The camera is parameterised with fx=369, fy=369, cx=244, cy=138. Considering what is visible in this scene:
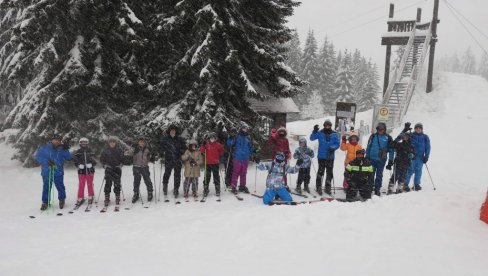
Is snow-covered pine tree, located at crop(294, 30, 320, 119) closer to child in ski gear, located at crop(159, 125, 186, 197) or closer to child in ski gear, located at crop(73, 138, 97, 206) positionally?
child in ski gear, located at crop(159, 125, 186, 197)

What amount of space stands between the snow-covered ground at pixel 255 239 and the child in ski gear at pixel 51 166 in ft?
1.44

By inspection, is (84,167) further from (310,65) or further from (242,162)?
(310,65)

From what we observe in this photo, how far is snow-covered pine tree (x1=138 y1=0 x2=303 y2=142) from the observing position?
12.4 meters

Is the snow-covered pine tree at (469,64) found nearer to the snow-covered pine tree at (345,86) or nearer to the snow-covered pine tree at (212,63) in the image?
the snow-covered pine tree at (345,86)

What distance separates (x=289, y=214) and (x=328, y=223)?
85 centimetres

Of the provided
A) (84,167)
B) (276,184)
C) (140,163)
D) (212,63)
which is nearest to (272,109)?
(212,63)

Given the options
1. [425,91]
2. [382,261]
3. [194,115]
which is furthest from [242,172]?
[425,91]

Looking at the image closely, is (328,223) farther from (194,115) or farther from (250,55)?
(250,55)

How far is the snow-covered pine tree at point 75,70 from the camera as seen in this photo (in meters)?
13.2

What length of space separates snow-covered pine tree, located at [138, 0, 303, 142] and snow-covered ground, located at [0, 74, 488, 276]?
3.66 m

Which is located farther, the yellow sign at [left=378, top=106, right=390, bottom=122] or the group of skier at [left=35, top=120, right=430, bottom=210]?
the yellow sign at [left=378, top=106, right=390, bottom=122]

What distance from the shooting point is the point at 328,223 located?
7.01m

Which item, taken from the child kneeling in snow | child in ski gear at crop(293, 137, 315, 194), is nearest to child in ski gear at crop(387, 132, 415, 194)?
child in ski gear at crop(293, 137, 315, 194)

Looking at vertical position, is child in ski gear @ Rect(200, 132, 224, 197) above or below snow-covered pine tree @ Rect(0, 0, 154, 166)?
below
